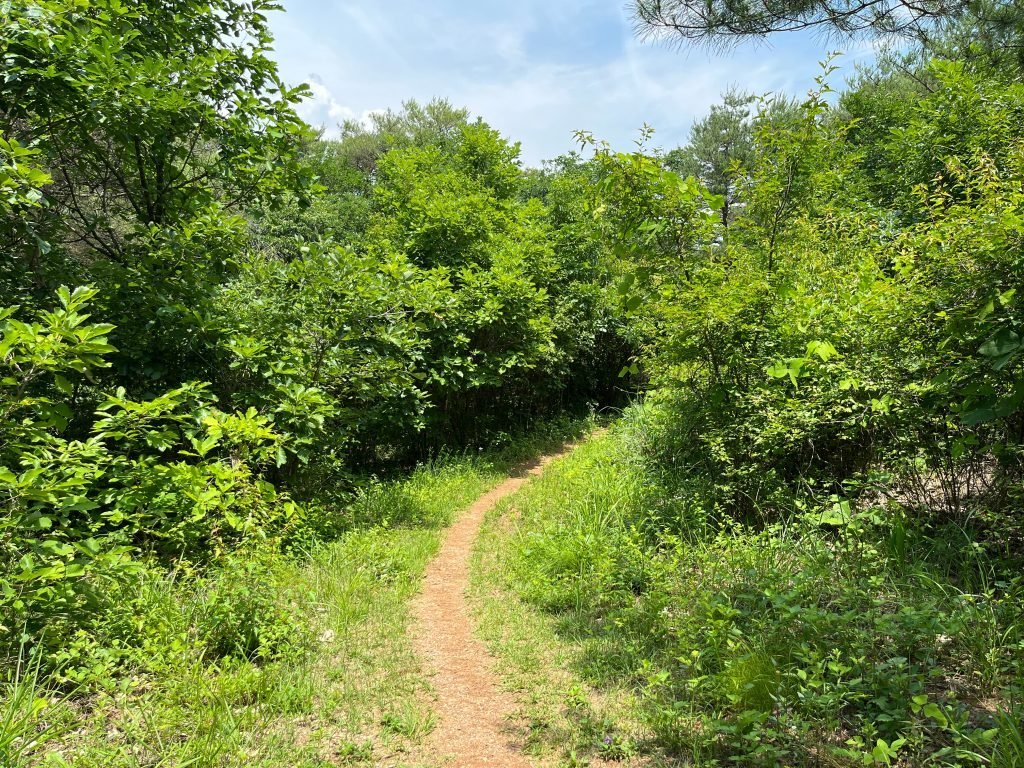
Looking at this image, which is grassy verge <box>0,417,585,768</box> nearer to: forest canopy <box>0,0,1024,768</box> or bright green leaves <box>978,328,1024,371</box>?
forest canopy <box>0,0,1024,768</box>

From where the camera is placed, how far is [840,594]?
3447 millimetres

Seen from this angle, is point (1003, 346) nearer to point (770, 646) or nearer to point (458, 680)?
point (770, 646)

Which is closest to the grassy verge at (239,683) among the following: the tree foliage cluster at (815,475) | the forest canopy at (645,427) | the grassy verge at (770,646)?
the forest canopy at (645,427)

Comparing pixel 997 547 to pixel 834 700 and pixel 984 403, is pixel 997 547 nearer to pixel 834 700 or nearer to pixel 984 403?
pixel 984 403

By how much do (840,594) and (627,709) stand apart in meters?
1.51

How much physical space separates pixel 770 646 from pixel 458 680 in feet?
6.64

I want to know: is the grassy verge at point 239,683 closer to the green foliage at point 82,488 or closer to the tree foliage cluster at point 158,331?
the tree foliage cluster at point 158,331

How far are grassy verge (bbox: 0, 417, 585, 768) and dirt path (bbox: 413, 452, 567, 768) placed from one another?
141 mm

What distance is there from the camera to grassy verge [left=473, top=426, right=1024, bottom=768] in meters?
2.54

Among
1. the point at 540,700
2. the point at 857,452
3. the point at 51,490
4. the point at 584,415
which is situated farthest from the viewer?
the point at 584,415

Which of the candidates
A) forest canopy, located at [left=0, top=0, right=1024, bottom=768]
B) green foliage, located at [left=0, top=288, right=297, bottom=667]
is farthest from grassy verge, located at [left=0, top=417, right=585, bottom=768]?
green foliage, located at [left=0, top=288, right=297, bottom=667]

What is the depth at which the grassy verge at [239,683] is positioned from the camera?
107 inches

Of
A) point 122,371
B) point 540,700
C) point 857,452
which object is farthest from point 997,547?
point 122,371

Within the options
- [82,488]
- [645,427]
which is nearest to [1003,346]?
[645,427]
